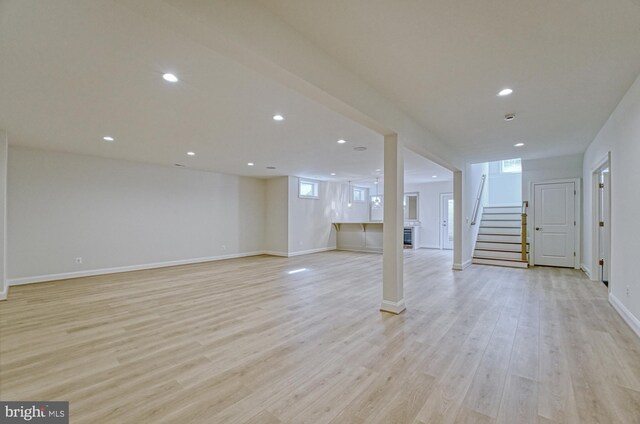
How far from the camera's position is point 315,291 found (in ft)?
14.7

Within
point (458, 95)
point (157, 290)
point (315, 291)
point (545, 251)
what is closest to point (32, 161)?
point (157, 290)

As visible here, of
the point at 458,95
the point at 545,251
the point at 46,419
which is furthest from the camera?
the point at 545,251

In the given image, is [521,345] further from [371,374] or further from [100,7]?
[100,7]

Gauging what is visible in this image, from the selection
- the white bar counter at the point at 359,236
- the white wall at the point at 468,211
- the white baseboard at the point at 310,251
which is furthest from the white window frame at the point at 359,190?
the white wall at the point at 468,211

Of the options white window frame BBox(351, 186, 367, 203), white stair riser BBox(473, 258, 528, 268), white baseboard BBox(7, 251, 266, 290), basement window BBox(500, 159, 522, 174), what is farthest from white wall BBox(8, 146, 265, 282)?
basement window BBox(500, 159, 522, 174)

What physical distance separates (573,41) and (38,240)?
8.25m

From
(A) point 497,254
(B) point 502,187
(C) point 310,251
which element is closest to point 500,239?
(A) point 497,254

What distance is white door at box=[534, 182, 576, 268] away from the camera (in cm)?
636

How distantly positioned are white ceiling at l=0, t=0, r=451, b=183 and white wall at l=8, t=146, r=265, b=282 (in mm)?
571

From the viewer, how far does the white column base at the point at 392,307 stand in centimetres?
342

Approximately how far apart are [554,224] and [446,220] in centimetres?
405

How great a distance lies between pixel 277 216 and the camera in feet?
29.4

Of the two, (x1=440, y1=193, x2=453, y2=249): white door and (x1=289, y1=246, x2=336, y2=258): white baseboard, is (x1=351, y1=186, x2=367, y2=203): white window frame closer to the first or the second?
(x1=289, y1=246, x2=336, y2=258): white baseboard

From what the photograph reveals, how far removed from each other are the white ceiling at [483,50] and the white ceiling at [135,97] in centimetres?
89
